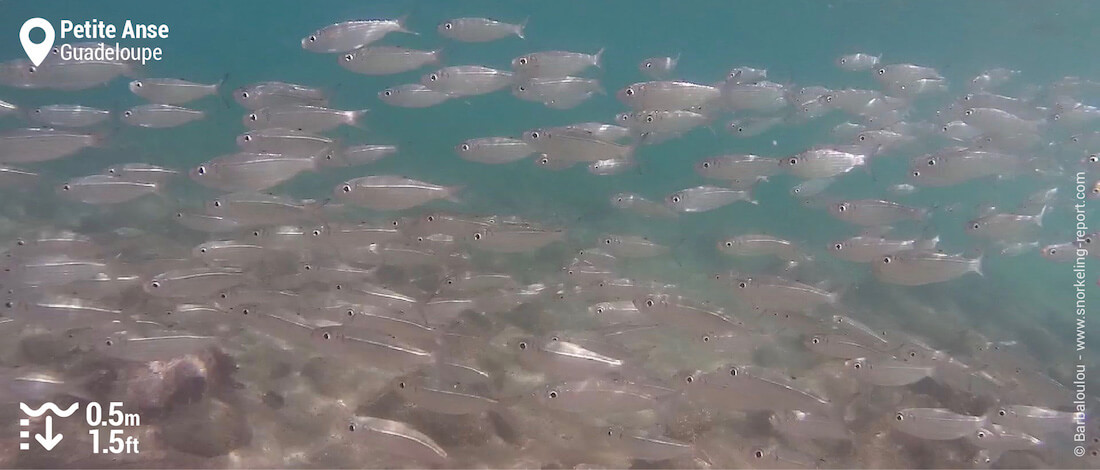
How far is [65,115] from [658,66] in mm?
7346

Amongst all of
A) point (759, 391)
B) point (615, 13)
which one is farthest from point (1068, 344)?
point (615, 13)

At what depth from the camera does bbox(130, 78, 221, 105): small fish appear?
665cm

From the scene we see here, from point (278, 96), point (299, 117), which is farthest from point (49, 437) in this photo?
point (278, 96)

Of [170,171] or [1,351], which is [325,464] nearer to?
[170,171]

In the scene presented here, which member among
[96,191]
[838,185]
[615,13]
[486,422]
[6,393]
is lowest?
[486,422]

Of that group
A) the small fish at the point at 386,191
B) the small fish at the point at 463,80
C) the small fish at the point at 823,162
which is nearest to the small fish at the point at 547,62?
the small fish at the point at 463,80

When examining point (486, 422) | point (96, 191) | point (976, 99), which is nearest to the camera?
point (486, 422)

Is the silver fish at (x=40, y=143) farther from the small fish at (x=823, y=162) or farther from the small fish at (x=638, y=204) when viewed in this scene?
the small fish at (x=823, y=162)

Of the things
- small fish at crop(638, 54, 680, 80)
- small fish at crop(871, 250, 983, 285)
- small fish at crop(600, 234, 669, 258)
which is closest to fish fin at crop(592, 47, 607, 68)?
small fish at crop(638, 54, 680, 80)

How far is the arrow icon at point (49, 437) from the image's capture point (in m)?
4.69

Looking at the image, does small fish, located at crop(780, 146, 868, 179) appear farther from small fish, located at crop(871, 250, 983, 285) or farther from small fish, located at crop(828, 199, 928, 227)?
small fish, located at crop(871, 250, 983, 285)

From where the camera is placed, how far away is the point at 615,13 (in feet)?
178

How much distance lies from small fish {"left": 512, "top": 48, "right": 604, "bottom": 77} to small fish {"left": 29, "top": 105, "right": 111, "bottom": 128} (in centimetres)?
484

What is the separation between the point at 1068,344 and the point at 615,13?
48773 millimetres
